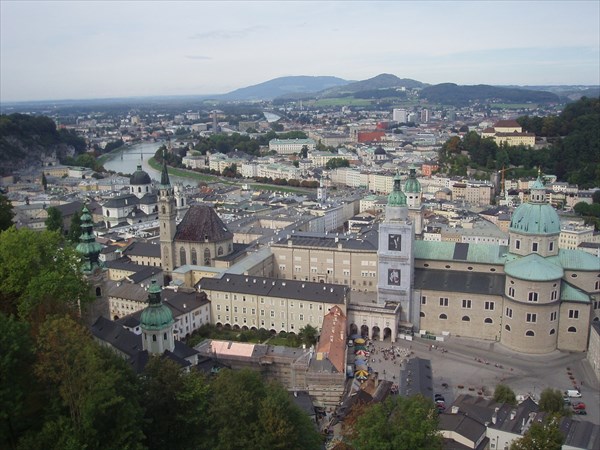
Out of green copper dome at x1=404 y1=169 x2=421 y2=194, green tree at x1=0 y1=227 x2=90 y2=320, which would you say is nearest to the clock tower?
green copper dome at x1=404 y1=169 x2=421 y2=194

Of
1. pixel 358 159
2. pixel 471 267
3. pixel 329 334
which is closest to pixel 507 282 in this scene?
pixel 471 267

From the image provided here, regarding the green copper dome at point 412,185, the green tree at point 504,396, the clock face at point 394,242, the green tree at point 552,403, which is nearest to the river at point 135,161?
the green copper dome at point 412,185

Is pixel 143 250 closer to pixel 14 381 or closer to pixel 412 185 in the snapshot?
pixel 412 185

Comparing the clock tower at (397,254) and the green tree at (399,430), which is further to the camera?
the clock tower at (397,254)

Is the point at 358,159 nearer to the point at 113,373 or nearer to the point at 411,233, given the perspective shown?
the point at 411,233

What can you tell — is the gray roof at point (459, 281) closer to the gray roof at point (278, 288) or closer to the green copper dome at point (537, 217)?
the green copper dome at point (537, 217)

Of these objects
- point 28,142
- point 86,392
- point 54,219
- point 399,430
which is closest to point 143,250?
point 54,219

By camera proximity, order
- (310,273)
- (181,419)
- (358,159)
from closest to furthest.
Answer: (181,419) < (310,273) < (358,159)

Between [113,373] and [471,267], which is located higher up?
[113,373]
